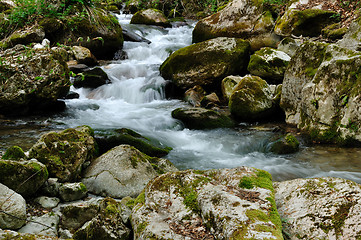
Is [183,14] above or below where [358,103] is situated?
above

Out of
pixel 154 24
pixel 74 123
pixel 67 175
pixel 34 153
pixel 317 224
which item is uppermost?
pixel 154 24

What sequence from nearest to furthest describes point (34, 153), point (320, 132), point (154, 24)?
point (34, 153)
point (320, 132)
point (154, 24)

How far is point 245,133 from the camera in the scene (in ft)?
27.6

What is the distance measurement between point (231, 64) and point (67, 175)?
30.5 ft

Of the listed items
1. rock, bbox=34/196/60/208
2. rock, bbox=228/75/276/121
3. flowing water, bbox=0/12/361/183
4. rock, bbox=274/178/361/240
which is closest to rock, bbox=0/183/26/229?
rock, bbox=34/196/60/208

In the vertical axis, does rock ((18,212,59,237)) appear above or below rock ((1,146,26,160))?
below

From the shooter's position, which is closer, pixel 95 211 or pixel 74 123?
pixel 95 211

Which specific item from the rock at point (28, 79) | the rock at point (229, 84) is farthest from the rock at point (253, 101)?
the rock at point (28, 79)

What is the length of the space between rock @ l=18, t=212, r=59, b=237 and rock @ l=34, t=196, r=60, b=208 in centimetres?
30

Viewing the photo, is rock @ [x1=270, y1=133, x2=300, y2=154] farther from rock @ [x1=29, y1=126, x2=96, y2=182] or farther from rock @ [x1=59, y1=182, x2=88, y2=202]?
rock @ [x1=59, y1=182, x2=88, y2=202]

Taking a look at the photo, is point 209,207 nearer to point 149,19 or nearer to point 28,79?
point 28,79

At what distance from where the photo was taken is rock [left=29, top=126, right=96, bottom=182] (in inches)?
169

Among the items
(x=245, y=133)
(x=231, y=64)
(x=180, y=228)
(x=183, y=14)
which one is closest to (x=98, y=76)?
(x=231, y=64)

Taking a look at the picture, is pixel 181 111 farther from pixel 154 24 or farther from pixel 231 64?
pixel 154 24
